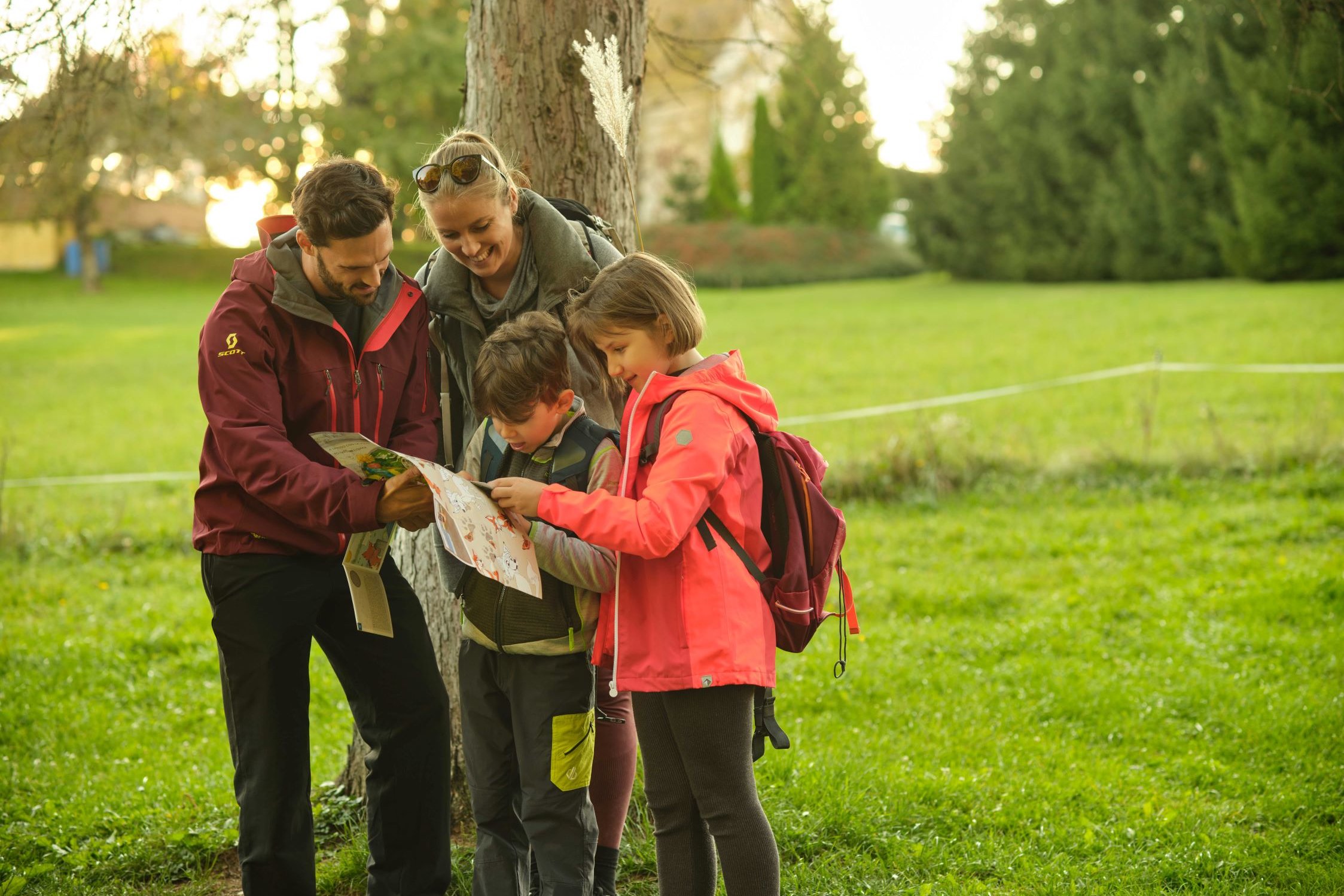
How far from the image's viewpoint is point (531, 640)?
2781 millimetres

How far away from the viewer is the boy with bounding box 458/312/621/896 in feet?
8.86

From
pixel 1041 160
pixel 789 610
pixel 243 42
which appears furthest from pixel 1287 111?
pixel 789 610

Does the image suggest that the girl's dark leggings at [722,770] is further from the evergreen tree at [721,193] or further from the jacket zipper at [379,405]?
the evergreen tree at [721,193]

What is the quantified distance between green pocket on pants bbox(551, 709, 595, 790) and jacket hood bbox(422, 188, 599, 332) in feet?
3.36

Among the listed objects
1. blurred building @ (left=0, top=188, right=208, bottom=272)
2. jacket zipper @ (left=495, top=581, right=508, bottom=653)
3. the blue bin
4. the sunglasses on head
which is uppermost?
blurred building @ (left=0, top=188, right=208, bottom=272)

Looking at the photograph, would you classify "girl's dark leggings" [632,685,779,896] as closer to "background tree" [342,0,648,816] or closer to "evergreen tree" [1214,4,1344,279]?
"background tree" [342,0,648,816]

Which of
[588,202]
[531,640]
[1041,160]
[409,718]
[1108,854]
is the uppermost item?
[1041,160]

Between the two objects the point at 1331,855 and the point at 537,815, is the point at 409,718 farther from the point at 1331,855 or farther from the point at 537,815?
the point at 1331,855

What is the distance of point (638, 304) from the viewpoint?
258 centimetres

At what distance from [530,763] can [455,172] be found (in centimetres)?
143

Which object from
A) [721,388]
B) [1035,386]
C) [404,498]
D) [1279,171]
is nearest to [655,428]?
[721,388]

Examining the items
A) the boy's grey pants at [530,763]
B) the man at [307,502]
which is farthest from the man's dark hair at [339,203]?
the boy's grey pants at [530,763]

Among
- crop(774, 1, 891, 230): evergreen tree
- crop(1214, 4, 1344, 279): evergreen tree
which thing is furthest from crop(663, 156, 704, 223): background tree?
crop(1214, 4, 1344, 279): evergreen tree

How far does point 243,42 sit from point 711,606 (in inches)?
153
